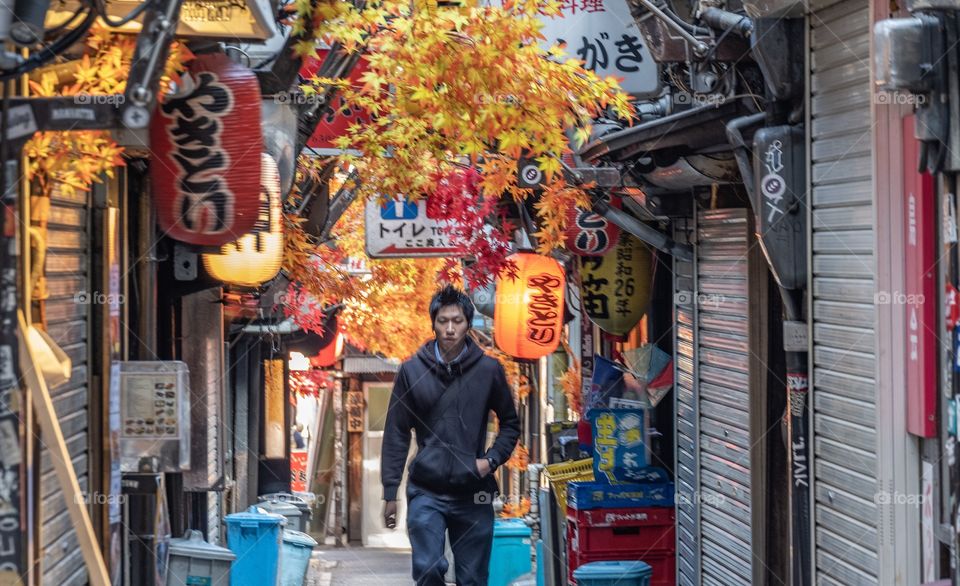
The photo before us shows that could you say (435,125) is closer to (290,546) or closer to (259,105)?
(259,105)

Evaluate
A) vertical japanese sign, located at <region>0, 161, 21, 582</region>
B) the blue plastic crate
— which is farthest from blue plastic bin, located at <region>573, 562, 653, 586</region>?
vertical japanese sign, located at <region>0, 161, 21, 582</region>

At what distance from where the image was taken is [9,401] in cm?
557

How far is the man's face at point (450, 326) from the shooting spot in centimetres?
1040

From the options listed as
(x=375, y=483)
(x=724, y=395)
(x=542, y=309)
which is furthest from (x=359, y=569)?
(x=375, y=483)

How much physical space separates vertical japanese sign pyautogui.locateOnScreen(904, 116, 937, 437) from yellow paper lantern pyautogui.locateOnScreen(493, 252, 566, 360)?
9.84 meters

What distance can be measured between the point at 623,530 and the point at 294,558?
16.4ft

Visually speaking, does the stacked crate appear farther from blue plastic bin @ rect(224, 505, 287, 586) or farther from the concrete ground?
the concrete ground

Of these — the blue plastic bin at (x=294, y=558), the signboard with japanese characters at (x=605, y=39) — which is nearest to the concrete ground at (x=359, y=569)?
the blue plastic bin at (x=294, y=558)

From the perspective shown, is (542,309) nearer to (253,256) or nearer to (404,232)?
(404,232)

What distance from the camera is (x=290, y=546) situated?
52.9ft

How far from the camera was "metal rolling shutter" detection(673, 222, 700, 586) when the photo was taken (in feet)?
40.9

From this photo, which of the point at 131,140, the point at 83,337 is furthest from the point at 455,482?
the point at 131,140

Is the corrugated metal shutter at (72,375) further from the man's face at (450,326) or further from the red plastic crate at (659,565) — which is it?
the red plastic crate at (659,565)

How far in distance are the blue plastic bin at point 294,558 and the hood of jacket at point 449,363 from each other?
6.29 metres
